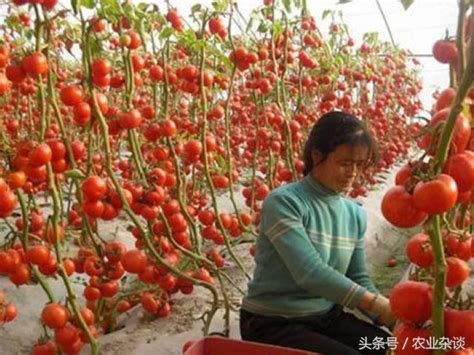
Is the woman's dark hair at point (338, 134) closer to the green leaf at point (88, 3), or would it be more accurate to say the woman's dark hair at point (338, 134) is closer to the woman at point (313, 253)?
the woman at point (313, 253)

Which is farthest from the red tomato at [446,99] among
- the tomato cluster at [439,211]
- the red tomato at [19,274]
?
the red tomato at [19,274]

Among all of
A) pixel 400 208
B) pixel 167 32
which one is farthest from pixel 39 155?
pixel 400 208

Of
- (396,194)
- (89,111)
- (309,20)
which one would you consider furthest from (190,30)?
(396,194)

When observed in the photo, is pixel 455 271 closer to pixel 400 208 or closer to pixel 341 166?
pixel 400 208

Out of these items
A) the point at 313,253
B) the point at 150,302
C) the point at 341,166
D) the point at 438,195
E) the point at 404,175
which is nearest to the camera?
the point at 438,195

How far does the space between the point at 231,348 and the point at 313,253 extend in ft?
1.25

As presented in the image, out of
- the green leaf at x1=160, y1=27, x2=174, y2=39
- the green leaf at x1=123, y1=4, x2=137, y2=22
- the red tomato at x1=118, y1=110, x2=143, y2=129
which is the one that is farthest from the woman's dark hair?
the green leaf at x1=160, y1=27, x2=174, y2=39

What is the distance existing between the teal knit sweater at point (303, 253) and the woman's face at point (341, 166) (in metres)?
0.04

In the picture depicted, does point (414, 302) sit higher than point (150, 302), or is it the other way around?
point (414, 302)

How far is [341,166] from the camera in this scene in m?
1.71

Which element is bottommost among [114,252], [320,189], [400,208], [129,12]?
[114,252]

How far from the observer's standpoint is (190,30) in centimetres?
221

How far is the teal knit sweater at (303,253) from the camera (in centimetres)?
158

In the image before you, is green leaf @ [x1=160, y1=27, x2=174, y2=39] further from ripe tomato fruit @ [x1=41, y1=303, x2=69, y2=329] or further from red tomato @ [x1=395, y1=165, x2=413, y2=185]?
red tomato @ [x1=395, y1=165, x2=413, y2=185]
